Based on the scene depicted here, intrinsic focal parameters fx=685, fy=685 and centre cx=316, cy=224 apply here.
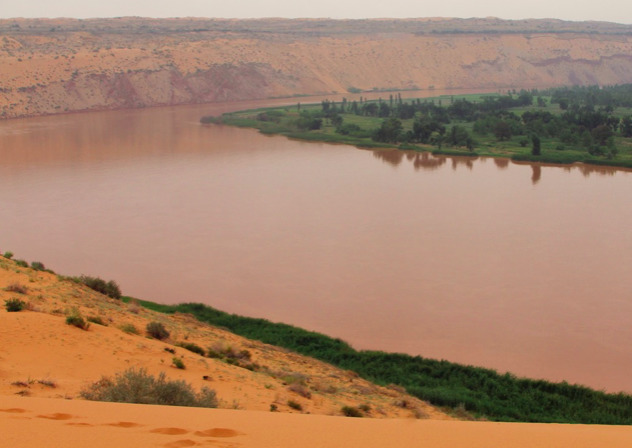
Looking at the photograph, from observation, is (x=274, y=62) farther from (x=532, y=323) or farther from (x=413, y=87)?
(x=532, y=323)

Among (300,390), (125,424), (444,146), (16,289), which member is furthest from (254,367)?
(444,146)

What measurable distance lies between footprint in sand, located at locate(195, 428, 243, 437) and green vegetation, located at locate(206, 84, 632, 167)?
112 feet

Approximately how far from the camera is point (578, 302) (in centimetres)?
1612

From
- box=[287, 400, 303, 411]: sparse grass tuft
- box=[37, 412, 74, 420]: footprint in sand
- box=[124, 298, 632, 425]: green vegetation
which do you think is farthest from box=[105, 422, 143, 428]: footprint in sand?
box=[124, 298, 632, 425]: green vegetation

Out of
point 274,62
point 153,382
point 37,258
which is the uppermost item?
point 274,62

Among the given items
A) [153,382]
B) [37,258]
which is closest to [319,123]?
[37,258]

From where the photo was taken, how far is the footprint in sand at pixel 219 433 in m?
5.23

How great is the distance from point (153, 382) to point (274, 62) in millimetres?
80463

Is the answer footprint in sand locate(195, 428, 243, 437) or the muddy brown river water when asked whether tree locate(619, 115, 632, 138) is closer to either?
the muddy brown river water

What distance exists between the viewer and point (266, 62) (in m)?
83.1

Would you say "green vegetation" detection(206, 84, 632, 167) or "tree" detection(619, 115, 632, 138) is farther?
"tree" detection(619, 115, 632, 138)

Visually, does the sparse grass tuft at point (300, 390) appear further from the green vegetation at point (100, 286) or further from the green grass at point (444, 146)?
the green grass at point (444, 146)

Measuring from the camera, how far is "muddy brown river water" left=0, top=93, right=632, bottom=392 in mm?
14602

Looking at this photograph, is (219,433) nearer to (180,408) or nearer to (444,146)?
(180,408)
